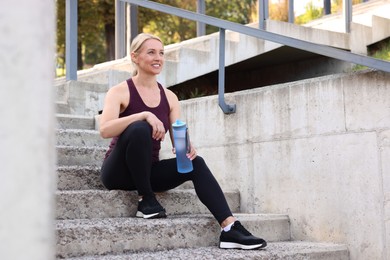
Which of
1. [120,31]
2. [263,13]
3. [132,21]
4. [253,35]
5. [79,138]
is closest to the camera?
[253,35]

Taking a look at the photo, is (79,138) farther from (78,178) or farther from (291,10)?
(291,10)

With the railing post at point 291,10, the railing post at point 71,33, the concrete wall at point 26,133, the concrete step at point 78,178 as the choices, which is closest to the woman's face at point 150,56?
the concrete step at point 78,178

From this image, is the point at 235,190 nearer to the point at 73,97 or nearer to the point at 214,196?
the point at 214,196

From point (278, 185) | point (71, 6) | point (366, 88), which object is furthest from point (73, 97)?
point (366, 88)

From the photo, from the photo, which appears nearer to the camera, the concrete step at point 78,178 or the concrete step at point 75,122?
the concrete step at point 78,178

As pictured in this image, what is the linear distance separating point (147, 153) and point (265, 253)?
74cm

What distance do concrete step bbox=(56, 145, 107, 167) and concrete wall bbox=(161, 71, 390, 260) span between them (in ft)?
2.26

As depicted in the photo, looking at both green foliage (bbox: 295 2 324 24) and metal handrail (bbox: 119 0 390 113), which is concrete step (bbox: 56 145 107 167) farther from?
green foliage (bbox: 295 2 324 24)

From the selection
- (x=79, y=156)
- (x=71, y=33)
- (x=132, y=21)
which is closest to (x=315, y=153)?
(x=79, y=156)

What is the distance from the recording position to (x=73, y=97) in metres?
4.71

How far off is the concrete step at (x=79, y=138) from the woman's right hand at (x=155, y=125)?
1.18 meters

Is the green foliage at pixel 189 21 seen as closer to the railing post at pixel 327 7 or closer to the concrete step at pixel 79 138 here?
the railing post at pixel 327 7

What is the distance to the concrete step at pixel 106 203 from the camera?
2.91 meters

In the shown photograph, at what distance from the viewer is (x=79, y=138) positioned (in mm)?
4051
